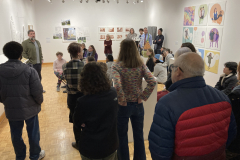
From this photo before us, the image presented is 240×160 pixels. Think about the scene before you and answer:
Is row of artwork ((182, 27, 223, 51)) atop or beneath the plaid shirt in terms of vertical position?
atop

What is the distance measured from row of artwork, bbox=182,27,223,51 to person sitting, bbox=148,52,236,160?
4889mm

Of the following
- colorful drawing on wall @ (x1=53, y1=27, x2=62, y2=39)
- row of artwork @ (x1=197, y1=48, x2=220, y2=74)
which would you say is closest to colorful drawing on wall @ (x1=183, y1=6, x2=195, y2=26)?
row of artwork @ (x1=197, y1=48, x2=220, y2=74)

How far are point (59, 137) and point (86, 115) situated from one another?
7.60ft

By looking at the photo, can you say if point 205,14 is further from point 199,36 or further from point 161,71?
point 161,71

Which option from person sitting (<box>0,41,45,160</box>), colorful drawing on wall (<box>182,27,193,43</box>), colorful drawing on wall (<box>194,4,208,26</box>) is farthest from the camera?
colorful drawing on wall (<box>182,27,193,43</box>)

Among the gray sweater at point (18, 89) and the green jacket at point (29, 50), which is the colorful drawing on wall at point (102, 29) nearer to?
the green jacket at point (29, 50)

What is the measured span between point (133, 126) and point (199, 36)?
5.32m

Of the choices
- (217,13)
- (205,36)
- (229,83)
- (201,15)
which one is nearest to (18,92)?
(229,83)

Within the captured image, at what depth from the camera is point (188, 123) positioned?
1.21 m

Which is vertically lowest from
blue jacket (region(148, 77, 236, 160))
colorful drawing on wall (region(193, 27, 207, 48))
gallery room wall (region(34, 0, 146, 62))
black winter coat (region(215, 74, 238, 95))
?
black winter coat (region(215, 74, 238, 95))

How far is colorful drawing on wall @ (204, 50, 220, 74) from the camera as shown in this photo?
5598 millimetres

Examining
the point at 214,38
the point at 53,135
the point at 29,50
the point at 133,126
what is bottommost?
the point at 53,135

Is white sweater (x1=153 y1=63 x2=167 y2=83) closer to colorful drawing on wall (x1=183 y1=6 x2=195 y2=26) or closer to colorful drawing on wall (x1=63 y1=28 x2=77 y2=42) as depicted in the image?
colorful drawing on wall (x1=183 y1=6 x2=195 y2=26)

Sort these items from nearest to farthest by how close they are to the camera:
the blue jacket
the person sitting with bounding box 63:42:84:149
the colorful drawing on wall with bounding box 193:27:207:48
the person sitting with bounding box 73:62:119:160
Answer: the blue jacket
the person sitting with bounding box 73:62:119:160
the person sitting with bounding box 63:42:84:149
the colorful drawing on wall with bounding box 193:27:207:48
